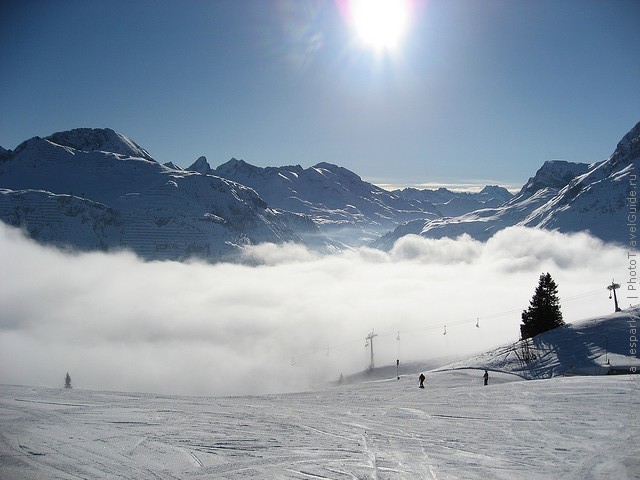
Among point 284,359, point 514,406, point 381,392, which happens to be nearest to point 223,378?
point 284,359

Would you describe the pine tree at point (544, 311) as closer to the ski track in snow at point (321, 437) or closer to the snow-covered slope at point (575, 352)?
the snow-covered slope at point (575, 352)

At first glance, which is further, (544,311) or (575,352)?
(544,311)

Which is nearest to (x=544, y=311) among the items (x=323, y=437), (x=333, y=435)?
(x=333, y=435)

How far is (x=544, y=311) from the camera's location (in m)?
50.1

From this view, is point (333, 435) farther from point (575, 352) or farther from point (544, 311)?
point (544, 311)

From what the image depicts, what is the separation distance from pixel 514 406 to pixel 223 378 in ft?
507

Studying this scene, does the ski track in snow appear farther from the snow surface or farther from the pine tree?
the pine tree

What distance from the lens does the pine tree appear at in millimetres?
49500

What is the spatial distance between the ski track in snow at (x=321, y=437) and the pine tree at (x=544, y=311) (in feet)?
90.3

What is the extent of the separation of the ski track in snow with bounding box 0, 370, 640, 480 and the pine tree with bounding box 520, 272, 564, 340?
90.3 feet

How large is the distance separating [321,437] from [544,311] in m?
43.8

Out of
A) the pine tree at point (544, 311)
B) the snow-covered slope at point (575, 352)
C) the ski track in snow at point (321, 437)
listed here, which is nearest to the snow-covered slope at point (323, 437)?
the ski track in snow at point (321, 437)

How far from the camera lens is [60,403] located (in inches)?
779

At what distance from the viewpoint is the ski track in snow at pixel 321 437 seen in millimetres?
12031
